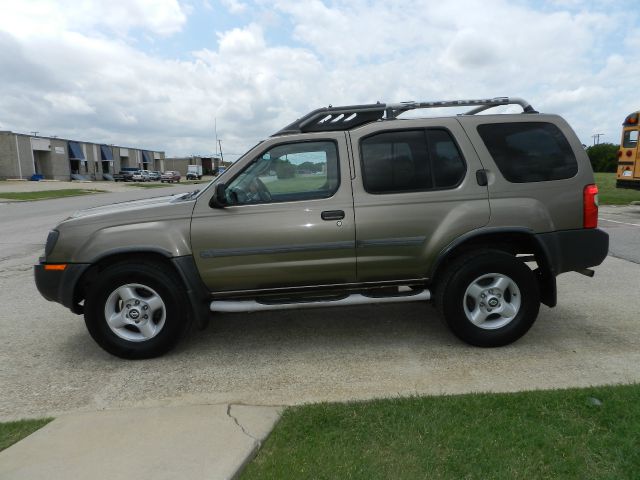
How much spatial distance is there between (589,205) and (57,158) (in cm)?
7071

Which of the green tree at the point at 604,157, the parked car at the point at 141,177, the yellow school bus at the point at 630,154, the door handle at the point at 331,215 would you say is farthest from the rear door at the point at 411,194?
the parked car at the point at 141,177

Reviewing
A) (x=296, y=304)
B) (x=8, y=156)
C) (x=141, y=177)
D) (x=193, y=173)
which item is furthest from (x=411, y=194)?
(x=193, y=173)

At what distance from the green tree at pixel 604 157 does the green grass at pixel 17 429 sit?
2379 inches

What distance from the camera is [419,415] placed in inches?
116

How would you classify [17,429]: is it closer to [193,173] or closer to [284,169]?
[284,169]

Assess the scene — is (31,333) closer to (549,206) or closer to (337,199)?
(337,199)

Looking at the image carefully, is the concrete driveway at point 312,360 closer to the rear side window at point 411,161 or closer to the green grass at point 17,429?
the green grass at point 17,429

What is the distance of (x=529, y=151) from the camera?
13.7 ft

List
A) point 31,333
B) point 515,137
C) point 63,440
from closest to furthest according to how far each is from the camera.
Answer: point 63,440 → point 515,137 → point 31,333

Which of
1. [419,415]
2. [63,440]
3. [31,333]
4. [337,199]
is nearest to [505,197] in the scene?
[337,199]

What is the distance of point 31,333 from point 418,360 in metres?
3.86

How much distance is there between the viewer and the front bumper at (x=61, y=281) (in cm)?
399

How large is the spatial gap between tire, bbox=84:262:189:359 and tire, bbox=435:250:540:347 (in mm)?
2241

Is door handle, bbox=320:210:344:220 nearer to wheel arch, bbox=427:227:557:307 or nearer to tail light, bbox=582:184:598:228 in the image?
wheel arch, bbox=427:227:557:307
